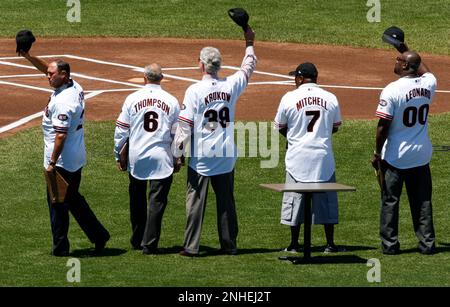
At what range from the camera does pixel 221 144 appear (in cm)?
1297

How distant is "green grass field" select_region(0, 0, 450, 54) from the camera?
29469mm

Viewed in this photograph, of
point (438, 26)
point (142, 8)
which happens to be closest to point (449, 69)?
point (438, 26)

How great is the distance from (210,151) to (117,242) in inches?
66.9

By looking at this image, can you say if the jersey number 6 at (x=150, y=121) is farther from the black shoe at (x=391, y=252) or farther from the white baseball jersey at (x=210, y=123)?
the black shoe at (x=391, y=252)

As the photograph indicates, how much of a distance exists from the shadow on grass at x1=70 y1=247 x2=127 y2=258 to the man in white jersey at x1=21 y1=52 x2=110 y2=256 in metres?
0.17

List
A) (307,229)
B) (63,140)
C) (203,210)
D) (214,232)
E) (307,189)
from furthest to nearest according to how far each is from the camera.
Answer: (214,232) → (203,210) → (63,140) → (307,229) → (307,189)

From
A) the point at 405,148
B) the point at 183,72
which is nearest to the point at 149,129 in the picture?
the point at 405,148

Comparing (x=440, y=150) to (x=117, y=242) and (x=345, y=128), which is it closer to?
(x=345, y=128)

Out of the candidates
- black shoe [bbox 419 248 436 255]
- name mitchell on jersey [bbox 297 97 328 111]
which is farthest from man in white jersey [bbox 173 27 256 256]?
black shoe [bbox 419 248 436 255]

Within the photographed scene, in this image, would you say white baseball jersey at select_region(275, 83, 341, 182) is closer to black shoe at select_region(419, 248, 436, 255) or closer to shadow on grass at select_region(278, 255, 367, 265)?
shadow on grass at select_region(278, 255, 367, 265)

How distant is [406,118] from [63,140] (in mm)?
3618

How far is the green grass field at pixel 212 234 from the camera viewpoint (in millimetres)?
11812

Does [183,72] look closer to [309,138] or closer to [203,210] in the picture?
[203,210]

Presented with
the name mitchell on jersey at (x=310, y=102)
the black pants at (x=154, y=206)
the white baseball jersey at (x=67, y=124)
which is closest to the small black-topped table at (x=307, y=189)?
the name mitchell on jersey at (x=310, y=102)
